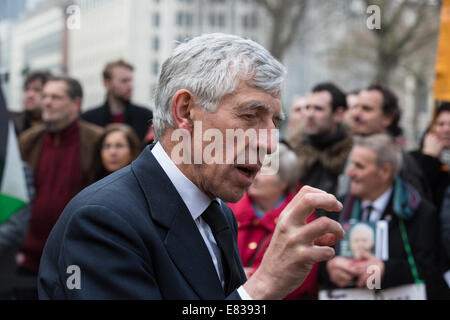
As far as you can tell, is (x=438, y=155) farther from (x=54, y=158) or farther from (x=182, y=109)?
(x=182, y=109)

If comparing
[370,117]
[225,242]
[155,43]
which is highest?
[155,43]

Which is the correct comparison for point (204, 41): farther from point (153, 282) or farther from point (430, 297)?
point (430, 297)

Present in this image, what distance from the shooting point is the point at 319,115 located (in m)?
5.70

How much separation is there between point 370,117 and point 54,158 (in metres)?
2.66

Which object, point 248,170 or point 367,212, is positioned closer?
point 248,170

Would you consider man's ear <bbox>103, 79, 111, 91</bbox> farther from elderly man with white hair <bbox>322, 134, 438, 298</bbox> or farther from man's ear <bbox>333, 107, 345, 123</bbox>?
elderly man with white hair <bbox>322, 134, 438, 298</bbox>

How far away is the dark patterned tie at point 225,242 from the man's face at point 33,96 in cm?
476

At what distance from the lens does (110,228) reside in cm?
160

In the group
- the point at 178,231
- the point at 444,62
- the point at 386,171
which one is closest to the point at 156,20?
the point at 444,62

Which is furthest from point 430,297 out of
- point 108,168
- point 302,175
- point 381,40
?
point 381,40

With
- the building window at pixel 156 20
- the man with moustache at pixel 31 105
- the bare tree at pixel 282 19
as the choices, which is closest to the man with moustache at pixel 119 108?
the man with moustache at pixel 31 105

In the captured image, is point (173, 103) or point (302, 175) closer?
point (173, 103)

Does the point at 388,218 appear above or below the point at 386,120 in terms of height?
below
